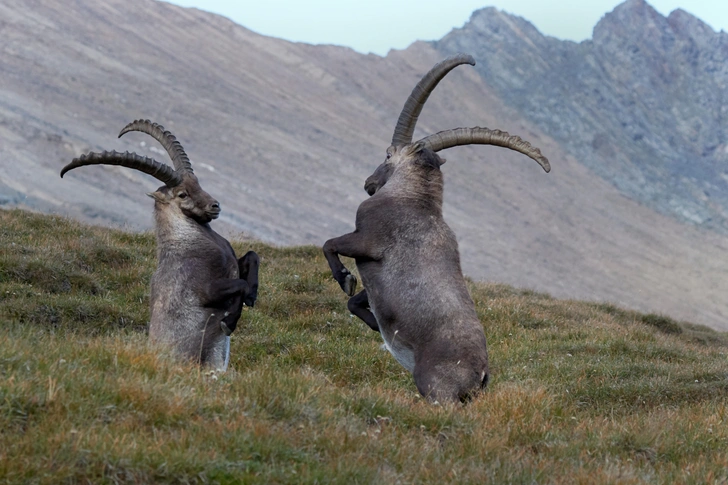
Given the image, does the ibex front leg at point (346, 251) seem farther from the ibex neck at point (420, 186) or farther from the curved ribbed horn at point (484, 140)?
the curved ribbed horn at point (484, 140)

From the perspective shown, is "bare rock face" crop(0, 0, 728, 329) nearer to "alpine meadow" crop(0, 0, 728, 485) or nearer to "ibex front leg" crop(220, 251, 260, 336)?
"alpine meadow" crop(0, 0, 728, 485)

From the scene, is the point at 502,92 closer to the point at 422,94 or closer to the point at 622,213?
the point at 622,213

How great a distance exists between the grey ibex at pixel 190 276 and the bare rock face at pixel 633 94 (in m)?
92.1

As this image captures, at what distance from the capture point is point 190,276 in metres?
10.4

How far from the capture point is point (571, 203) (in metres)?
92.5

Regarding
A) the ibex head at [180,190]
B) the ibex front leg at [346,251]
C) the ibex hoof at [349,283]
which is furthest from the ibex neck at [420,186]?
the ibex head at [180,190]

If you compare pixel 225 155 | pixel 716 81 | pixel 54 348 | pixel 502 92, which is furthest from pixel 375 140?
pixel 54 348

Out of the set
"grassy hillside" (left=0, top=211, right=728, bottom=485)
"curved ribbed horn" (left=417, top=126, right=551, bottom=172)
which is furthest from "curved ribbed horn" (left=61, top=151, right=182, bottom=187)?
"curved ribbed horn" (left=417, top=126, right=551, bottom=172)

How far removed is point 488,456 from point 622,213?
90249mm

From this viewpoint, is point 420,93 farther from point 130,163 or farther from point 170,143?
point 130,163

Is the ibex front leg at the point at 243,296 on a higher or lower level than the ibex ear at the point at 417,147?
lower

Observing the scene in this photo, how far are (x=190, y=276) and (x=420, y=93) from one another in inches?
135

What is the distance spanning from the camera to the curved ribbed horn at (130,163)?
9922mm

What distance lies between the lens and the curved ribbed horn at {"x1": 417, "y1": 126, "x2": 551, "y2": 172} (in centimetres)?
1019
